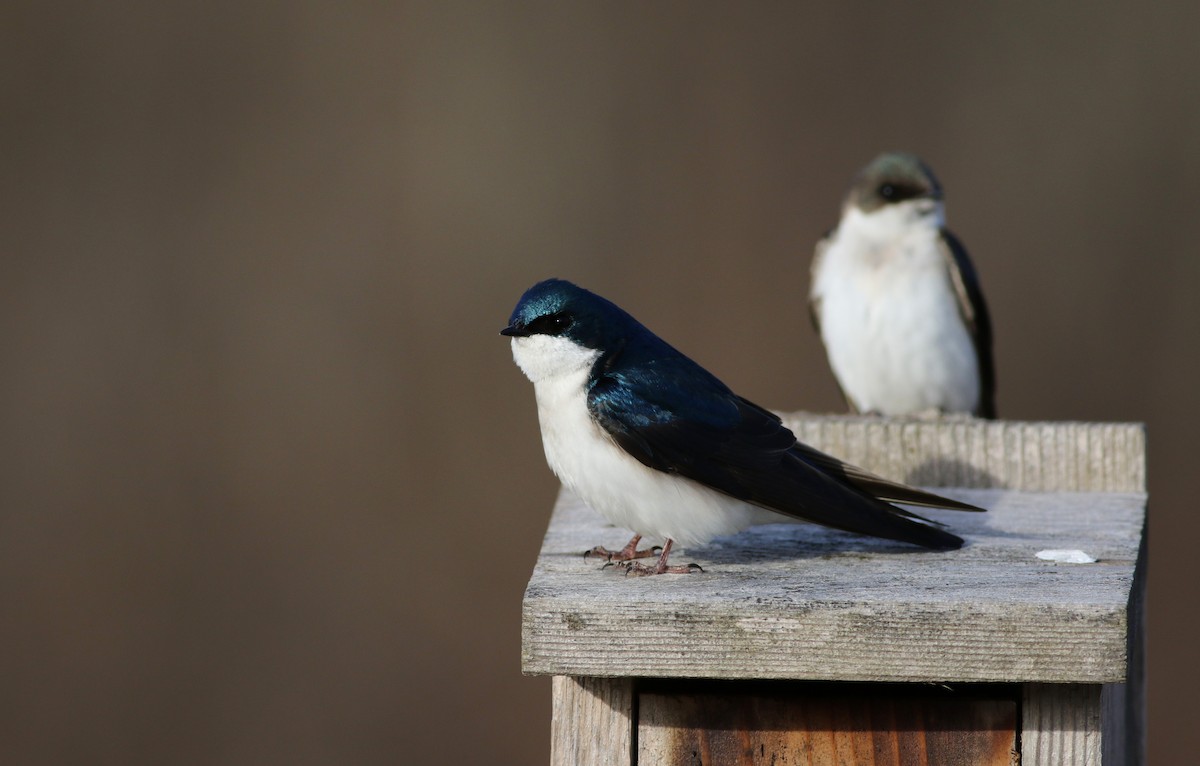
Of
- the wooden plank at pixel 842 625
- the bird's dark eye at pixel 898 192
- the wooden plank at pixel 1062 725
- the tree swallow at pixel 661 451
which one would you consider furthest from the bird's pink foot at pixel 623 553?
the bird's dark eye at pixel 898 192

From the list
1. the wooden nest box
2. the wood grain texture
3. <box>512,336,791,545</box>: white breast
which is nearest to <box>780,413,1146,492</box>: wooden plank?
the wooden nest box

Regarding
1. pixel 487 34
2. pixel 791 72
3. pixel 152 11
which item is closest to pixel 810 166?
pixel 791 72

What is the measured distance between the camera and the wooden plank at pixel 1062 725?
2020mm

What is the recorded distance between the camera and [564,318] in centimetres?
236

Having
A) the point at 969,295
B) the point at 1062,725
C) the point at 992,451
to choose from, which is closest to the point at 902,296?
the point at 969,295

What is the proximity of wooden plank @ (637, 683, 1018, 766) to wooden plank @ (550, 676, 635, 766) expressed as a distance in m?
0.03

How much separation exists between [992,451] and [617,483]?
0.92 m

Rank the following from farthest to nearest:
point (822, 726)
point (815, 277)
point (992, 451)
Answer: point (815, 277)
point (992, 451)
point (822, 726)

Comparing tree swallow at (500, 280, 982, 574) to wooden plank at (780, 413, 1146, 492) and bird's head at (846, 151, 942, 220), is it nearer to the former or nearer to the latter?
wooden plank at (780, 413, 1146, 492)

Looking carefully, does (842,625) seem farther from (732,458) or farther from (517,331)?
(517,331)

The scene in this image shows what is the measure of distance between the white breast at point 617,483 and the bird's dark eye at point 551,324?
12 millimetres

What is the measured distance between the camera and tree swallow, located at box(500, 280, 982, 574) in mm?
2273

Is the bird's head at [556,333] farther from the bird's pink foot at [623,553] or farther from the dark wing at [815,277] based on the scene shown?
the dark wing at [815,277]

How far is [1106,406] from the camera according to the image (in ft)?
17.7
